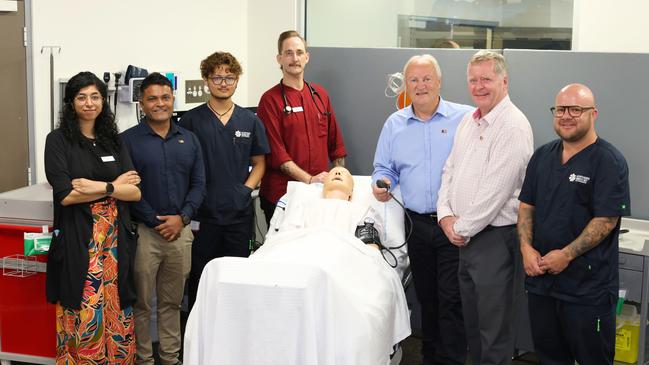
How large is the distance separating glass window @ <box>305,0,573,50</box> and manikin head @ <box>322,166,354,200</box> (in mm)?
1727

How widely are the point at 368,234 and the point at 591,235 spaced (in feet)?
3.60

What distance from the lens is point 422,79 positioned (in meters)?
3.84

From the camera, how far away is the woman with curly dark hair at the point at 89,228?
3666mm

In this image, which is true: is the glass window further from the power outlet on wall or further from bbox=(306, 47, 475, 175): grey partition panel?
the power outlet on wall

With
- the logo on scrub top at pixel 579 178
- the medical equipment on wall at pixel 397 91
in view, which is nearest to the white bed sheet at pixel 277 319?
the logo on scrub top at pixel 579 178

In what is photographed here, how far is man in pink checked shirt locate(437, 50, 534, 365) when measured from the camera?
3506 mm

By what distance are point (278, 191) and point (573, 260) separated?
1.95 meters

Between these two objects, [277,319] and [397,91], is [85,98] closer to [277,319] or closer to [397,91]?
[277,319]

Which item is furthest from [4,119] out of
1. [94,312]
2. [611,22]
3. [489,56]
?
[611,22]

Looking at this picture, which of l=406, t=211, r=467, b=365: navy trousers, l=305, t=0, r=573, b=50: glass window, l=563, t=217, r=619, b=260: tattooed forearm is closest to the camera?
l=563, t=217, r=619, b=260: tattooed forearm

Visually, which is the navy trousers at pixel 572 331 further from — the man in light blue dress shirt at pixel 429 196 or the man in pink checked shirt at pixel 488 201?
the man in light blue dress shirt at pixel 429 196

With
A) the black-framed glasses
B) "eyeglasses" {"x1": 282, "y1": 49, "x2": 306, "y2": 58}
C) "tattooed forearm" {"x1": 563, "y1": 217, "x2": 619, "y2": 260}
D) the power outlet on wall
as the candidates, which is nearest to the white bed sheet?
"tattooed forearm" {"x1": 563, "y1": 217, "x2": 619, "y2": 260}

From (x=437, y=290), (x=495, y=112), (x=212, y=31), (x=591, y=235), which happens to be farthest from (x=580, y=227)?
(x=212, y=31)

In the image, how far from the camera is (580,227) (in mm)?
3217
